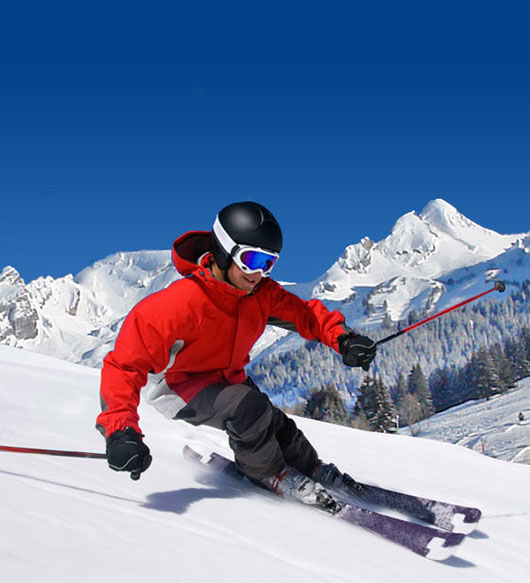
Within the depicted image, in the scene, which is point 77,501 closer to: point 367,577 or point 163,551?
point 163,551

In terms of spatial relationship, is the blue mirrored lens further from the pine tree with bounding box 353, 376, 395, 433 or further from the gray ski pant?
the pine tree with bounding box 353, 376, 395, 433

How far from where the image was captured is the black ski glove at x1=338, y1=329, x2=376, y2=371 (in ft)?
12.0

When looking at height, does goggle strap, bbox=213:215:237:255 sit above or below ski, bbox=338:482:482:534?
above

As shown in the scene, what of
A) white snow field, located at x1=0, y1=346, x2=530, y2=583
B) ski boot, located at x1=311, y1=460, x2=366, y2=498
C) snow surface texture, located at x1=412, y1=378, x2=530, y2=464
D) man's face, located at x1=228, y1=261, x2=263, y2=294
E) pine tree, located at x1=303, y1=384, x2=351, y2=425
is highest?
snow surface texture, located at x1=412, y1=378, x2=530, y2=464

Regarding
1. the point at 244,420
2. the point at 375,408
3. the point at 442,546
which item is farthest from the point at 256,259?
the point at 375,408

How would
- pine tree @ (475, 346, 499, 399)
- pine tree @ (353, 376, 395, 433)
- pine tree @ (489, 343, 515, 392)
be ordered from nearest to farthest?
pine tree @ (353, 376, 395, 433) < pine tree @ (475, 346, 499, 399) < pine tree @ (489, 343, 515, 392)

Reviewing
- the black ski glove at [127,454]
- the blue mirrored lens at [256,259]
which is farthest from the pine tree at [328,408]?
the black ski glove at [127,454]

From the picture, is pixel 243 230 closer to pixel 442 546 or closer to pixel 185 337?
pixel 185 337

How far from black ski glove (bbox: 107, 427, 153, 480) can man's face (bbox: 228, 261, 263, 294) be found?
3.47ft

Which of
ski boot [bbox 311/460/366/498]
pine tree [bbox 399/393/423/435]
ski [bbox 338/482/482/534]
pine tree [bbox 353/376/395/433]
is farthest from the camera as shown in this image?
pine tree [bbox 399/393/423/435]

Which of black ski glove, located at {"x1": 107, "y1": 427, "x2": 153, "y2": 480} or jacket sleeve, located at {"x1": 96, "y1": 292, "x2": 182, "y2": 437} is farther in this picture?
jacket sleeve, located at {"x1": 96, "y1": 292, "x2": 182, "y2": 437}

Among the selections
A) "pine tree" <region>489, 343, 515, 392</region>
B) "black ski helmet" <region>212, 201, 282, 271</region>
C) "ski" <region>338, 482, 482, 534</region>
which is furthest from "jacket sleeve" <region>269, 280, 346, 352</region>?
"pine tree" <region>489, 343, 515, 392</region>

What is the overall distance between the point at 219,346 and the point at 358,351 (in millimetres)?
876

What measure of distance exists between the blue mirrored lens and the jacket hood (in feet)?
0.89
